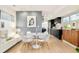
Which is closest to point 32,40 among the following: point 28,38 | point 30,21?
point 28,38

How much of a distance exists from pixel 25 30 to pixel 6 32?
743 mm

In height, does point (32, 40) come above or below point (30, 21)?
below

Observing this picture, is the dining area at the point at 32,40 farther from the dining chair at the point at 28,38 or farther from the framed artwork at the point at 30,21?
the framed artwork at the point at 30,21

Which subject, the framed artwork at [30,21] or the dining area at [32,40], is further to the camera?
the dining area at [32,40]

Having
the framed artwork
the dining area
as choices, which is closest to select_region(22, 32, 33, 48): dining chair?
the dining area

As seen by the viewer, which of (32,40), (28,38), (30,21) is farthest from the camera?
(32,40)

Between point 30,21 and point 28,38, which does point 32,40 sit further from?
point 30,21

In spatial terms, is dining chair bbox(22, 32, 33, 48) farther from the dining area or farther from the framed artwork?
the framed artwork

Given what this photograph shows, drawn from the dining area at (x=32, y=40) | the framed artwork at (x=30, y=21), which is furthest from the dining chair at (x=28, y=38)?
the framed artwork at (x=30, y=21)

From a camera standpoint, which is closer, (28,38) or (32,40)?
(28,38)

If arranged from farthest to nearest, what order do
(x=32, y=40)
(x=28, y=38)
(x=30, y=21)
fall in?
(x=32, y=40)
(x=28, y=38)
(x=30, y=21)

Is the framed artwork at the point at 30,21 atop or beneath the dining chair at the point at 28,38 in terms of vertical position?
atop
